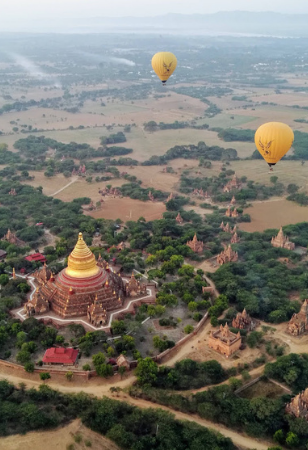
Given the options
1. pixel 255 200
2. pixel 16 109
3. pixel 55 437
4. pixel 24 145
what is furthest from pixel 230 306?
pixel 16 109

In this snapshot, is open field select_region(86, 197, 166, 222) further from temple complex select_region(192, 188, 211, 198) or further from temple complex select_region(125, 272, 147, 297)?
temple complex select_region(125, 272, 147, 297)

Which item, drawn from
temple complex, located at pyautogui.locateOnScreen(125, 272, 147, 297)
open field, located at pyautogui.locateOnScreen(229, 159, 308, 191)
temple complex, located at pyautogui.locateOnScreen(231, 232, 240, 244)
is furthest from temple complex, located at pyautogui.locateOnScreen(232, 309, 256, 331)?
open field, located at pyautogui.locateOnScreen(229, 159, 308, 191)

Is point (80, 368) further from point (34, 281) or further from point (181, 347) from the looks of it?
point (34, 281)

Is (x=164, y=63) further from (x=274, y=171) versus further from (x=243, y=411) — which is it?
(x=243, y=411)

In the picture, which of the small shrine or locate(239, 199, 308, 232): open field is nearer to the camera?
the small shrine

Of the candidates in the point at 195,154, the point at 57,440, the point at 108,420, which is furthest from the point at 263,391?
the point at 195,154

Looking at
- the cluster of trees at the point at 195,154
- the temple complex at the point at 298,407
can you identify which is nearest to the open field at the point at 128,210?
the cluster of trees at the point at 195,154
